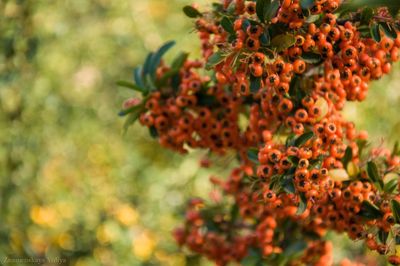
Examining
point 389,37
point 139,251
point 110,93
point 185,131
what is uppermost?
point 389,37

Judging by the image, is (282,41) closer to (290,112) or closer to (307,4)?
(307,4)

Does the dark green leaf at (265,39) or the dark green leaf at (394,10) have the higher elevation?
the dark green leaf at (394,10)

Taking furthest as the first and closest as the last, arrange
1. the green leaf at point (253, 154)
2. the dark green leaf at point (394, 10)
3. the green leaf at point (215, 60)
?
the green leaf at point (253, 154) → the green leaf at point (215, 60) → the dark green leaf at point (394, 10)

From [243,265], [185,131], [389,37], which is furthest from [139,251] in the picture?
[389,37]

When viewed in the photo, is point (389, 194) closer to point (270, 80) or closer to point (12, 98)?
point (270, 80)

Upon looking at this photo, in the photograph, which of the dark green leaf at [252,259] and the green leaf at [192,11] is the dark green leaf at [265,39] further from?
the dark green leaf at [252,259]

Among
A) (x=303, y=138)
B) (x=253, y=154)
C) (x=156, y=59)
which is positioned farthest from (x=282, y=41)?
(x=156, y=59)

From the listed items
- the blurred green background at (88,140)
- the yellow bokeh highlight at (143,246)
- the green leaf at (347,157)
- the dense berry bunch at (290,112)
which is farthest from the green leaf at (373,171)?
the yellow bokeh highlight at (143,246)

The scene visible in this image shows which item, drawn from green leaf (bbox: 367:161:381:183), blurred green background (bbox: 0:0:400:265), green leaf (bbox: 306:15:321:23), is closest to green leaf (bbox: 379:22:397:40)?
green leaf (bbox: 306:15:321:23)

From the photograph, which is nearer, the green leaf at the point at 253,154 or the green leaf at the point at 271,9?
the green leaf at the point at 271,9
